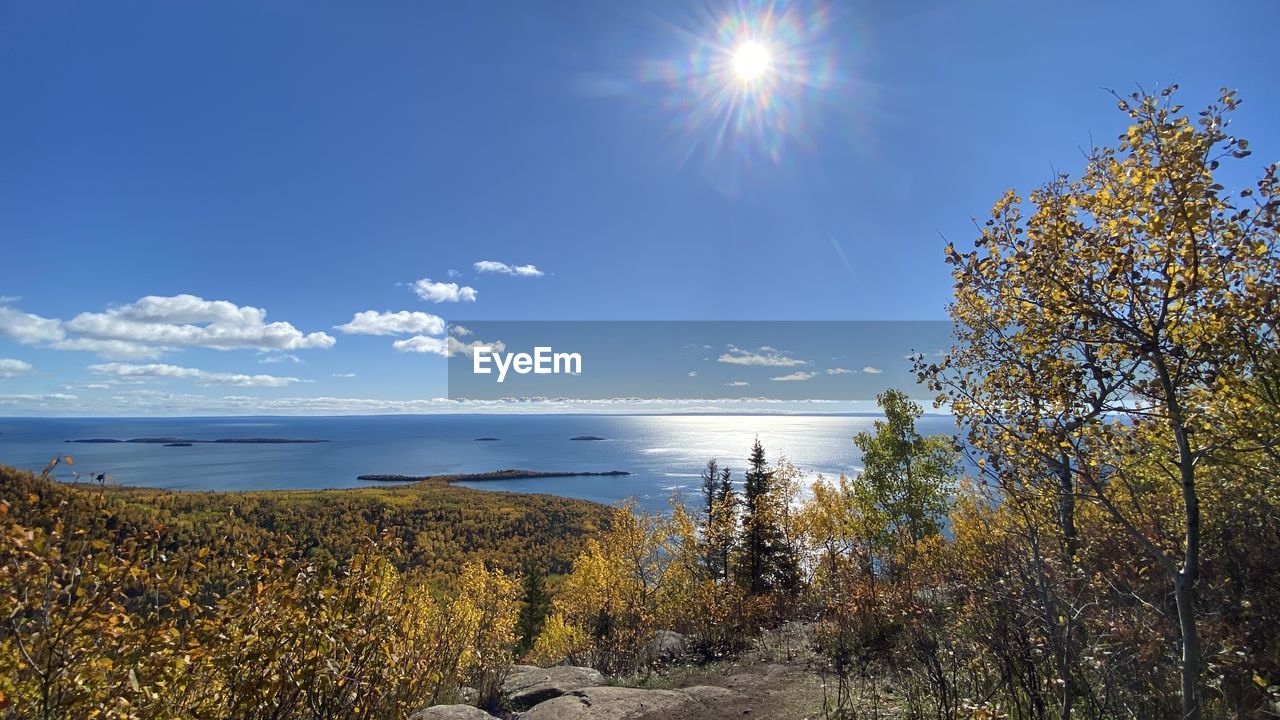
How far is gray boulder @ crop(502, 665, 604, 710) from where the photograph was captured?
913 centimetres

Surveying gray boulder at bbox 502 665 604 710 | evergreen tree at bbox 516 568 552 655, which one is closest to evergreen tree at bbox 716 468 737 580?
gray boulder at bbox 502 665 604 710

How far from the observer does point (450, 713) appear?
22.8 ft

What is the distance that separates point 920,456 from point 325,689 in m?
23.8

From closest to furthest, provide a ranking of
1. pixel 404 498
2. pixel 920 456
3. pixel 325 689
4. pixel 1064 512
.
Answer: pixel 325 689
pixel 1064 512
pixel 920 456
pixel 404 498

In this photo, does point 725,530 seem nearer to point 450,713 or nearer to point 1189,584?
point 450,713

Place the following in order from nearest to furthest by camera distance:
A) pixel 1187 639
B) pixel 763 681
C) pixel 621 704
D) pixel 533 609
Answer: pixel 1187 639 < pixel 621 704 < pixel 763 681 < pixel 533 609

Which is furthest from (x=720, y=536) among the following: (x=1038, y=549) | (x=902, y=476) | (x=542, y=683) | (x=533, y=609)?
(x=1038, y=549)

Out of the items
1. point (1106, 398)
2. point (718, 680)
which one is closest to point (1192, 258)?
point (1106, 398)

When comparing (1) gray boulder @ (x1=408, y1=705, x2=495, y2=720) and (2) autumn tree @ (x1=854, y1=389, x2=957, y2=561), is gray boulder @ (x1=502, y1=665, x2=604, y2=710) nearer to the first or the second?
(1) gray boulder @ (x1=408, y1=705, x2=495, y2=720)

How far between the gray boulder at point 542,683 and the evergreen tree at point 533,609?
27.3 m

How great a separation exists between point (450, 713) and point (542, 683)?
3.24 metres

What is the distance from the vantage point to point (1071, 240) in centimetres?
402

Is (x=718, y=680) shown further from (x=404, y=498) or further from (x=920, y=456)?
(x=404, y=498)

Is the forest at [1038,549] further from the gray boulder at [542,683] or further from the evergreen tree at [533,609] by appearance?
the evergreen tree at [533,609]
